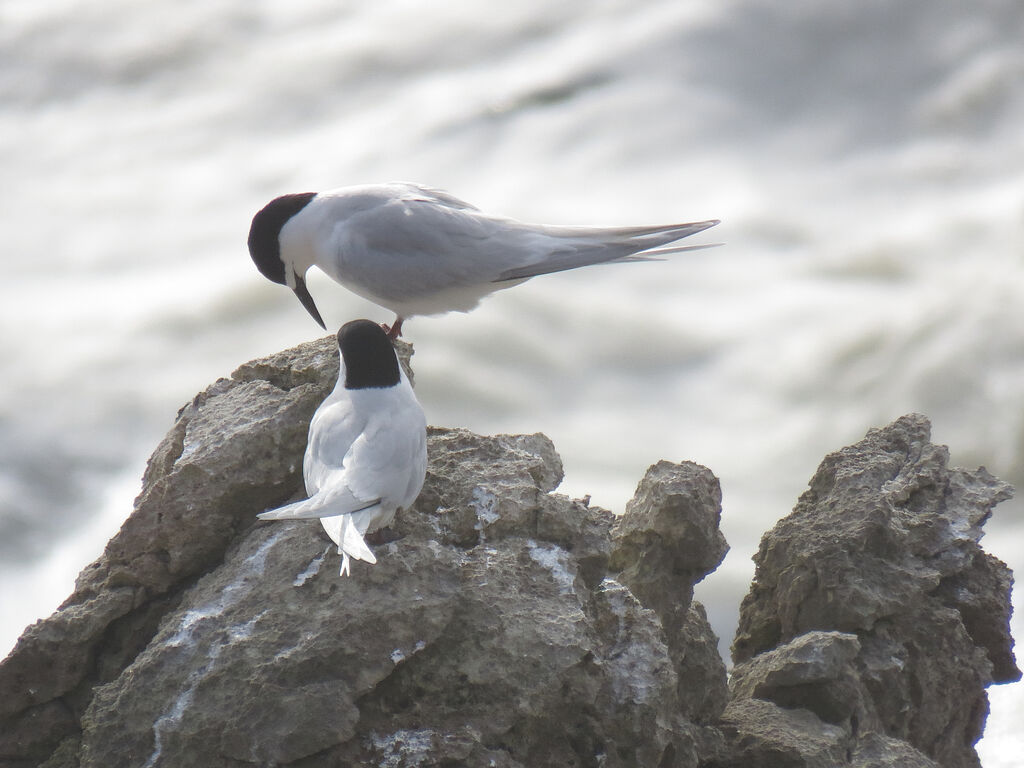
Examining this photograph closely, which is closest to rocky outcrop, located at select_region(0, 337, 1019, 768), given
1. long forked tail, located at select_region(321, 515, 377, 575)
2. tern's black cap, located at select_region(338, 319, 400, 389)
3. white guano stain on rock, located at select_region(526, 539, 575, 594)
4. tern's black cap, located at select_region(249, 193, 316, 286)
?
white guano stain on rock, located at select_region(526, 539, 575, 594)

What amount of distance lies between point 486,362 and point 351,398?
15.8 meters

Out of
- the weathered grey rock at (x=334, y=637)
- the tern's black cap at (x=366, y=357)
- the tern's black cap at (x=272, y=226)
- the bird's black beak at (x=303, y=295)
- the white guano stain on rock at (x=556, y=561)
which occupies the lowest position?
the weathered grey rock at (x=334, y=637)

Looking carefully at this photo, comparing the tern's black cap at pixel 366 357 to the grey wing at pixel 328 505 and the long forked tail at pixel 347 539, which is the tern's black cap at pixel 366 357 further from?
the long forked tail at pixel 347 539

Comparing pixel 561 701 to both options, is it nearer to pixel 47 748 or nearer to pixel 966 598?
pixel 47 748

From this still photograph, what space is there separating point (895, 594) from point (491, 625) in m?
2.26

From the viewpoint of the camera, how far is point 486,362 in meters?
21.1

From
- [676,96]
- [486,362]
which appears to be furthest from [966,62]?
[486,362]

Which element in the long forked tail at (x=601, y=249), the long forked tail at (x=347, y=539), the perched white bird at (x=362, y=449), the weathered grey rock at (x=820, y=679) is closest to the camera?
the long forked tail at (x=347, y=539)

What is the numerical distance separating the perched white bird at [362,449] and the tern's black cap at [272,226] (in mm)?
1708

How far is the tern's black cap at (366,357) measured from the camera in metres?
5.40

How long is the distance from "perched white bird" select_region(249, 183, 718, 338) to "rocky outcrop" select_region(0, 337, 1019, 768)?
3.28 feet

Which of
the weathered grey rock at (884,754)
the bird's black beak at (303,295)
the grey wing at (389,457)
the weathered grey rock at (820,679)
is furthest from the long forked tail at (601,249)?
the weathered grey rock at (884,754)

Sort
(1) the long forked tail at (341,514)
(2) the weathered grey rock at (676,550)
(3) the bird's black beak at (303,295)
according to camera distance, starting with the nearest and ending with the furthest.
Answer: (1) the long forked tail at (341,514) < (2) the weathered grey rock at (676,550) < (3) the bird's black beak at (303,295)

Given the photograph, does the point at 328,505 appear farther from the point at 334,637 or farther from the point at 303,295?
the point at 303,295
